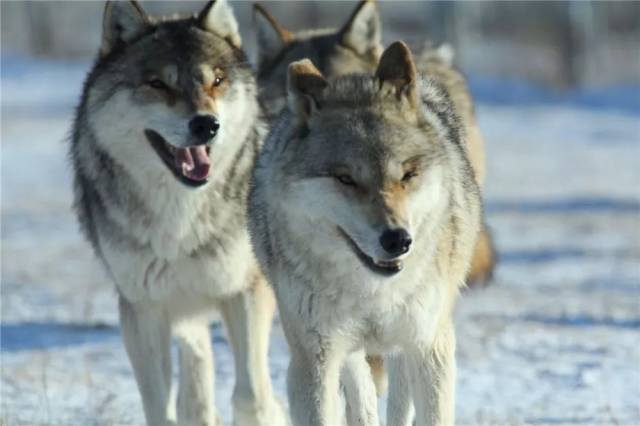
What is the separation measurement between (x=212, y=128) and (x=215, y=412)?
1605 millimetres

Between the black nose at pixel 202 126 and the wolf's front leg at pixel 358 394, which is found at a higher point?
the black nose at pixel 202 126

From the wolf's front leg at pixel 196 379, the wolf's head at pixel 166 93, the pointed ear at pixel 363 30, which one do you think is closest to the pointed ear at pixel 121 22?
the wolf's head at pixel 166 93

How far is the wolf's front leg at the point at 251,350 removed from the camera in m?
6.75

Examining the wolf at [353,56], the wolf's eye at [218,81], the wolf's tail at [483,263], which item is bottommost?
the wolf's tail at [483,263]

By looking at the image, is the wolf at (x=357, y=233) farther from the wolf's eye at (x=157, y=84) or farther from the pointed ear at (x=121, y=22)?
the pointed ear at (x=121, y=22)

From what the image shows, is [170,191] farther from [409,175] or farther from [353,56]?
[353,56]

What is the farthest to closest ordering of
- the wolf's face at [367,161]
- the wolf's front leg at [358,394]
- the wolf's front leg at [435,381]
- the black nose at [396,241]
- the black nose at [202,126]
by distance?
the black nose at [202,126] → the wolf's front leg at [358,394] → the wolf's front leg at [435,381] → the wolf's face at [367,161] → the black nose at [396,241]

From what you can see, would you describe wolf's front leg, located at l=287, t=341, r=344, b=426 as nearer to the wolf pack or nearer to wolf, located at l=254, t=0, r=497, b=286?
the wolf pack

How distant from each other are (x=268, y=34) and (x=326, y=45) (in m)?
0.40

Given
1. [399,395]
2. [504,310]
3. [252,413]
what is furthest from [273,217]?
[504,310]

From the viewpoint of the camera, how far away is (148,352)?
Result: 22.1 feet

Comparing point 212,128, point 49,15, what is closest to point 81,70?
point 49,15

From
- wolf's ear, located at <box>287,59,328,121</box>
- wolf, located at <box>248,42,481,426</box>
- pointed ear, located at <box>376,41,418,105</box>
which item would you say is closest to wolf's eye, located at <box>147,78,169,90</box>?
wolf, located at <box>248,42,481,426</box>

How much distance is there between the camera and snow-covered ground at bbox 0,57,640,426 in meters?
7.42
